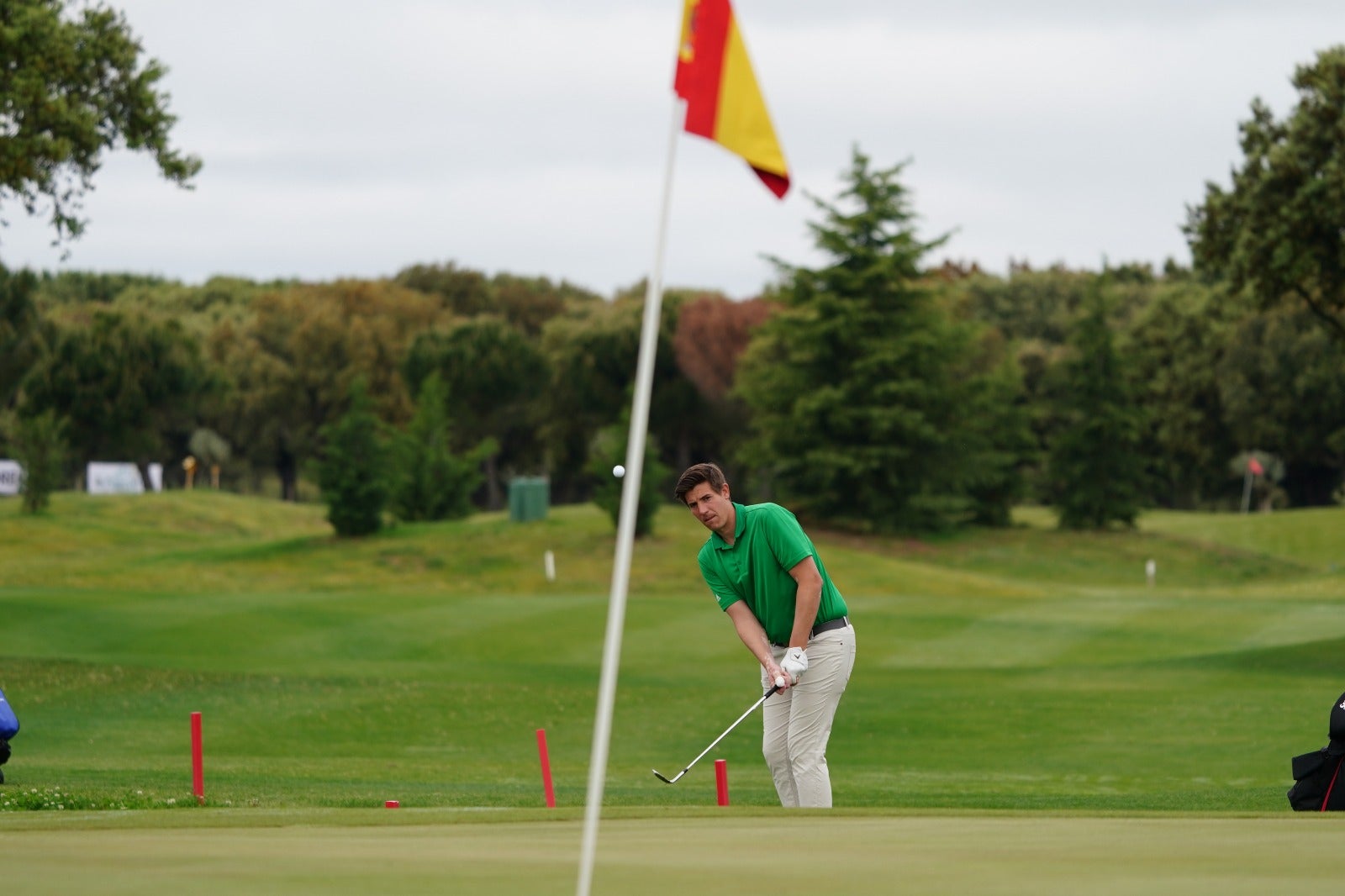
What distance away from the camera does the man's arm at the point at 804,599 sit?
919 centimetres

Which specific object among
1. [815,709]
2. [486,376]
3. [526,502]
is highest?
[486,376]

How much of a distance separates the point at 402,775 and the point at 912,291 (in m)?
43.1

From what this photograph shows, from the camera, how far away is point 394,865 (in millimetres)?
5902

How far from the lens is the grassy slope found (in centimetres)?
1512

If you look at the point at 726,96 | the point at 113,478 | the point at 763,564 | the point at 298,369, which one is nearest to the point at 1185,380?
the point at 298,369

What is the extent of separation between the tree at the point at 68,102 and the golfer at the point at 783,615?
1717 centimetres

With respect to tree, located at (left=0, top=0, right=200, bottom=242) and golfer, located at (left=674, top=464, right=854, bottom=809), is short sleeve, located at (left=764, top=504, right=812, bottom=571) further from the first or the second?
tree, located at (left=0, top=0, right=200, bottom=242)

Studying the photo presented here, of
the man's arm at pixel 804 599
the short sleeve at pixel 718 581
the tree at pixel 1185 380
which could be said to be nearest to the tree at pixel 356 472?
the short sleeve at pixel 718 581

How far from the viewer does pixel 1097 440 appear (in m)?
59.2

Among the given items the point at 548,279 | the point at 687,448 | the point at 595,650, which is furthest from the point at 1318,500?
the point at 595,650

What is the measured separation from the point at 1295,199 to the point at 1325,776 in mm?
18793

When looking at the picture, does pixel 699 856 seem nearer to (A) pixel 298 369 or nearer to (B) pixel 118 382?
(B) pixel 118 382

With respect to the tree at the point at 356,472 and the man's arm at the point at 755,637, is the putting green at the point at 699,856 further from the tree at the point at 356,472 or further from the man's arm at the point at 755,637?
the tree at the point at 356,472

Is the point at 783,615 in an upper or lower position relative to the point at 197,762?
upper
